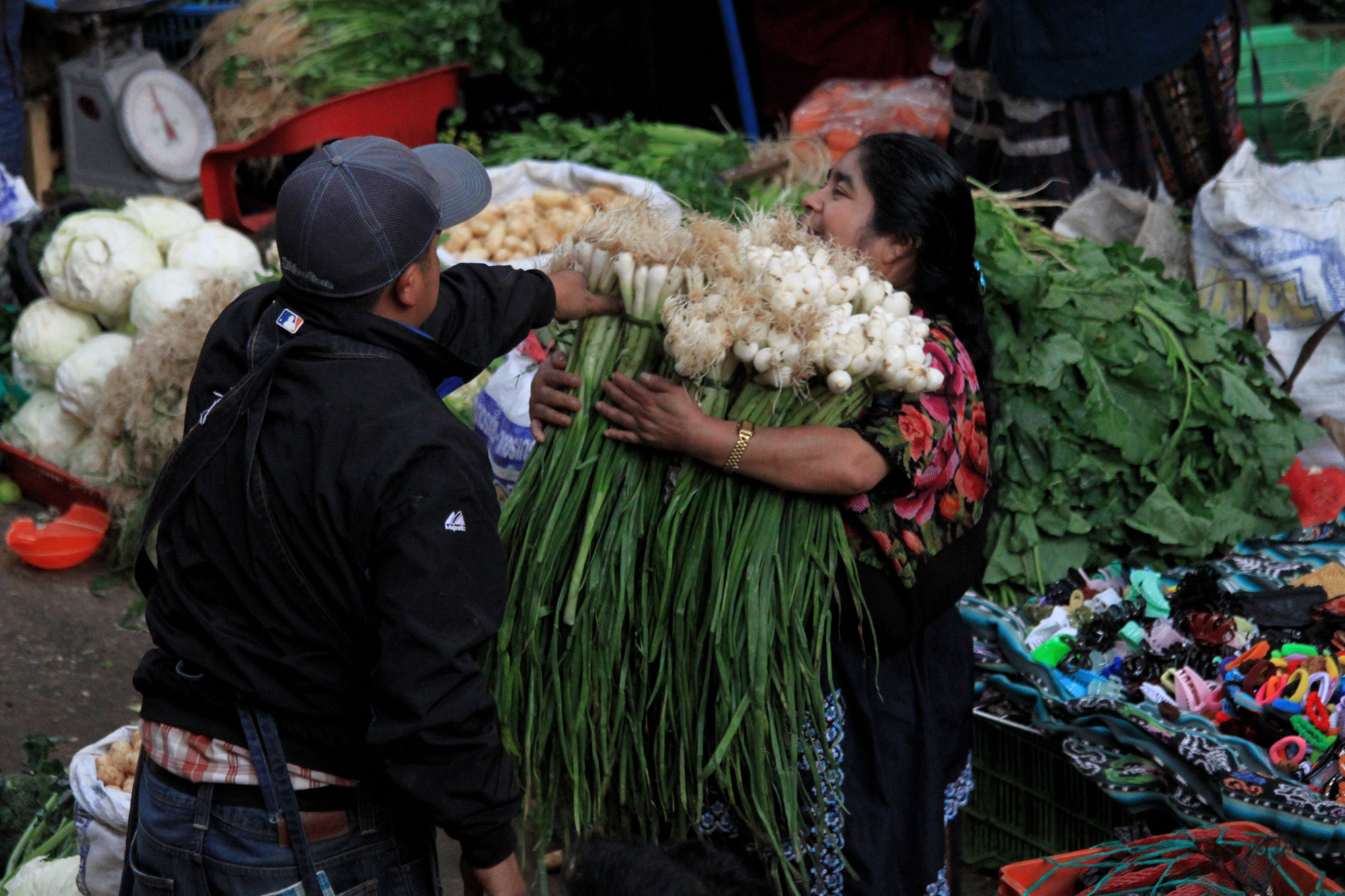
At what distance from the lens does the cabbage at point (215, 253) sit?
4672mm

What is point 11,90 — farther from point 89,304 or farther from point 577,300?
point 577,300

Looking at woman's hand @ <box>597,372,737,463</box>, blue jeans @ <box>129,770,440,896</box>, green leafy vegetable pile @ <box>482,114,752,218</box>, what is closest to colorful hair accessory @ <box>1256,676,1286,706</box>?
woman's hand @ <box>597,372,737,463</box>

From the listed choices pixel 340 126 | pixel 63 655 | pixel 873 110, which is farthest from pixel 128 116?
pixel 873 110

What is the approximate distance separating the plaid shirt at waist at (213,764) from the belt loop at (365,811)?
0.02 meters

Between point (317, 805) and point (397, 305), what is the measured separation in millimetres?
732

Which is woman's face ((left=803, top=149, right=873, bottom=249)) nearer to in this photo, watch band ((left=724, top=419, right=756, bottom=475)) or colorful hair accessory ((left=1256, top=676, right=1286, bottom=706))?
watch band ((left=724, top=419, right=756, bottom=475))

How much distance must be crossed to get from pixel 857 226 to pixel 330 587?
122 cm

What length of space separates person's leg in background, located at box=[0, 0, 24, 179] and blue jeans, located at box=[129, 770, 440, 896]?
4.59m

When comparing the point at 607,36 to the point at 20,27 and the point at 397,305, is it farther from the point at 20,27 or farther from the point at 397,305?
the point at 397,305

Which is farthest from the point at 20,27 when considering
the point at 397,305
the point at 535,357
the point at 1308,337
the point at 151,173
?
the point at 1308,337

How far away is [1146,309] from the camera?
3498 millimetres

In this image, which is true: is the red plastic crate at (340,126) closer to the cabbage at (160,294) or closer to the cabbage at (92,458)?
the cabbage at (160,294)

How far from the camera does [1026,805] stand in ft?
9.58

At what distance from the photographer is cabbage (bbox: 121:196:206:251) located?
4953 millimetres
